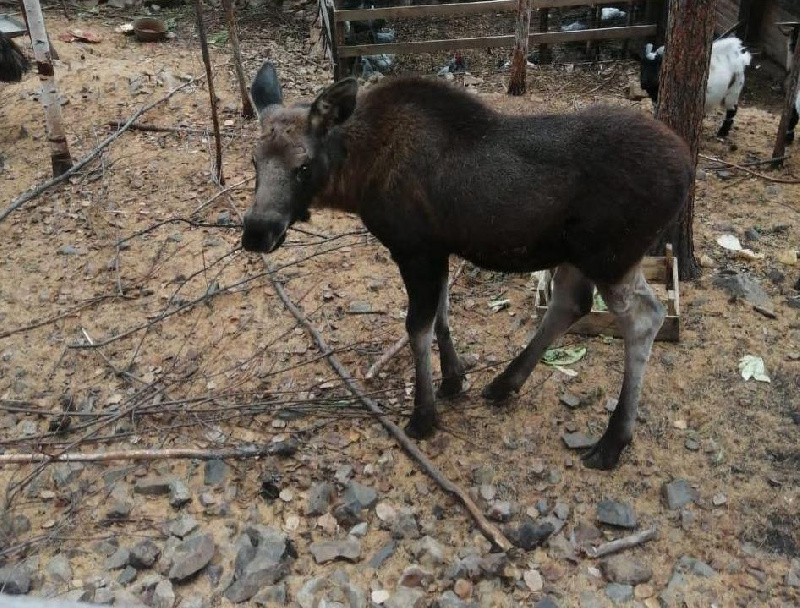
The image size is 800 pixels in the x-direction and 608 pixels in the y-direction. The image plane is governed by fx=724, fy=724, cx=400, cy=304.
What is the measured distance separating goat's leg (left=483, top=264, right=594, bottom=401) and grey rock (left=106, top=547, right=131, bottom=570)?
2616 mm

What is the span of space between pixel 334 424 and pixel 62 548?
188 centimetres

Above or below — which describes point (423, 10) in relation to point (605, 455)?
above

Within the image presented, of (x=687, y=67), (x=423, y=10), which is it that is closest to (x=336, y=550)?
(x=687, y=67)

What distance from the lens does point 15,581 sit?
4074mm

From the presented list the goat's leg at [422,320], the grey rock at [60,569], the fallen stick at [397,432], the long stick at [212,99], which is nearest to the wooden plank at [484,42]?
the long stick at [212,99]

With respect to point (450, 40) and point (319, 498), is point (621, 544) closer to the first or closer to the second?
point (319, 498)

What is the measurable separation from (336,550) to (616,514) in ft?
5.59

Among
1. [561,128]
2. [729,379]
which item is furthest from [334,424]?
[729,379]

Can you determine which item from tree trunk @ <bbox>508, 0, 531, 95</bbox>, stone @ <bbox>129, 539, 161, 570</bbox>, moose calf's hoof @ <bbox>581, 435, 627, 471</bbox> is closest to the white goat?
tree trunk @ <bbox>508, 0, 531, 95</bbox>

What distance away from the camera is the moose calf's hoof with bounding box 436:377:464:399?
17.7 ft

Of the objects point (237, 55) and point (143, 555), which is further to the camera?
point (237, 55)

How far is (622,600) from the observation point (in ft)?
12.9

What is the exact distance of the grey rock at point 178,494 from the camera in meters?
4.61

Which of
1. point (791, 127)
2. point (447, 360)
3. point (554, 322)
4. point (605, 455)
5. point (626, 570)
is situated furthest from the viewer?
point (791, 127)
